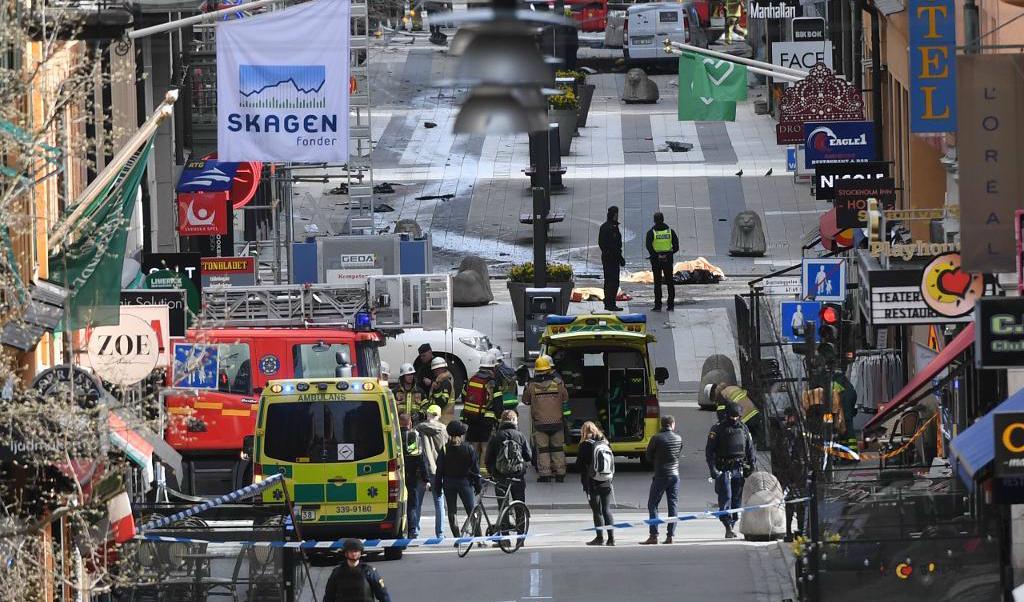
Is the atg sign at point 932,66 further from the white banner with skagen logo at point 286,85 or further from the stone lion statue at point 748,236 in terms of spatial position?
the stone lion statue at point 748,236

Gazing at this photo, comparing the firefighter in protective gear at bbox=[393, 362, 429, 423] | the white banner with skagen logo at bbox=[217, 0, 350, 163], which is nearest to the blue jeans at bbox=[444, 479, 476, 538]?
the firefighter in protective gear at bbox=[393, 362, 429, 423]

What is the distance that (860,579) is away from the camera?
1688cm

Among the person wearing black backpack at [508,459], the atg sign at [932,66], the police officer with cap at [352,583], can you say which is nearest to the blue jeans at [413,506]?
the person wearing black backpack at [508,459]

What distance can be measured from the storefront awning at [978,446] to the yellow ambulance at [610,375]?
36.3 feet

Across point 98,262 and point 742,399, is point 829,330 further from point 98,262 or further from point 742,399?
point 98,262

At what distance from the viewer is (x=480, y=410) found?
25750 mm

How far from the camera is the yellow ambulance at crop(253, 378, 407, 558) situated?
21.7 metres

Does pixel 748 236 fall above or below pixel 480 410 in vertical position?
above

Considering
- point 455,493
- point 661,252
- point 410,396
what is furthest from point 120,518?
point 661,252

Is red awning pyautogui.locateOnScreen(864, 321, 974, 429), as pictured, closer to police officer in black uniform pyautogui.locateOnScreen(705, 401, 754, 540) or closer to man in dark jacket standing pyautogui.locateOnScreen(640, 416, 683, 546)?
police officer in black uniform pyautogui.locateOnScreen(705, 401, 754, 540)

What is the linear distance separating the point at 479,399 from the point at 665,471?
13.1 ft

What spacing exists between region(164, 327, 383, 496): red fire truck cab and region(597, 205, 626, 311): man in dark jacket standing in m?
9.05

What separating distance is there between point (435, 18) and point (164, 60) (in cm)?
3079

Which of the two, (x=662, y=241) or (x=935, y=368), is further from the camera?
(x=662, y=241)
